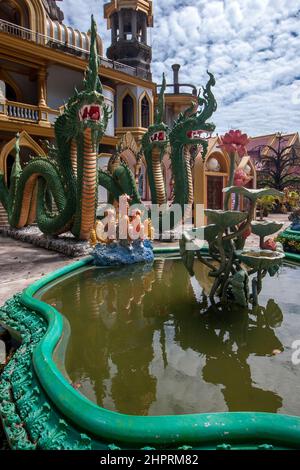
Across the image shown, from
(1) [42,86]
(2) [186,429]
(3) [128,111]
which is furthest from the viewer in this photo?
(3) [128,111]

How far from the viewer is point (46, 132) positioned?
1517 cm

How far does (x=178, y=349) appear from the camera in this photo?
336cm

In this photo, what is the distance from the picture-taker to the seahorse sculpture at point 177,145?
10.9m

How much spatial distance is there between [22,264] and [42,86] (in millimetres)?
11069

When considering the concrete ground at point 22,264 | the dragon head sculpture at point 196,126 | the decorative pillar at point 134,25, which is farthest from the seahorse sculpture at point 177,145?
the decorative pillar at point 134,25

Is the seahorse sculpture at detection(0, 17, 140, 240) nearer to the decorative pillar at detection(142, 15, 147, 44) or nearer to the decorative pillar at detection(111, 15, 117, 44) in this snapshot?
the decorative pillar at detection(111, 15, 117, 44)

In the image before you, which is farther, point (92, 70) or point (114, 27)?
point (114, 27)

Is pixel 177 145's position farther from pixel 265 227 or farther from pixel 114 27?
pixel 114 27

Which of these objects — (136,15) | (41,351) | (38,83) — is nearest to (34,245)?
(41,351)

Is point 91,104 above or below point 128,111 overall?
below

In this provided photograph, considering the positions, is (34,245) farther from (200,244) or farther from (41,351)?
(41,351)

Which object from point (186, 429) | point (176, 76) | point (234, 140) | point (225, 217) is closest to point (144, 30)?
point (176, 76)

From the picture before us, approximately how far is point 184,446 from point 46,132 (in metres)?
15.1

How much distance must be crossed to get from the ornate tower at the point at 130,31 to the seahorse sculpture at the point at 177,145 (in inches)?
480
